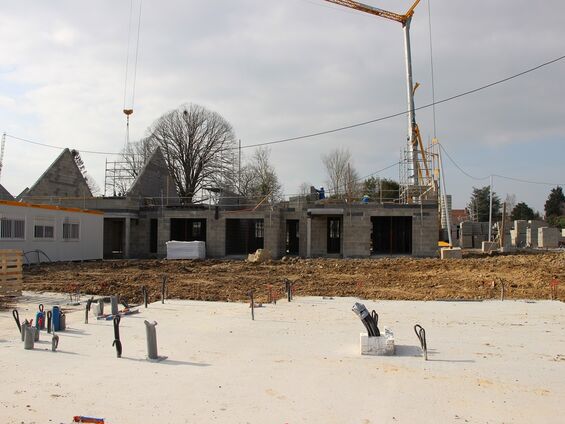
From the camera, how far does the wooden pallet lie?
48.4 ft

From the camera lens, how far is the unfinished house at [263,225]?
3338 centimetres

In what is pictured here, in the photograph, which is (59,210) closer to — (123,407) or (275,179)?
(123,407)

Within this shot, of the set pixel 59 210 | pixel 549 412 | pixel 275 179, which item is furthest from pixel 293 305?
pixel 275 179

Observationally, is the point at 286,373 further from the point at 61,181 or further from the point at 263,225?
the point at 61,181

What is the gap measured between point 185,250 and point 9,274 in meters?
19.1

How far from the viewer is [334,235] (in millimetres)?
39438

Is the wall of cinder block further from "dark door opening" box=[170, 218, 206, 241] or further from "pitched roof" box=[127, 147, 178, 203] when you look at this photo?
"pitched roof" box=[127, 147, 178, 203]

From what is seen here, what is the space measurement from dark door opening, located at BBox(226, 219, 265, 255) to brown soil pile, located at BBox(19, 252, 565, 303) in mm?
10729

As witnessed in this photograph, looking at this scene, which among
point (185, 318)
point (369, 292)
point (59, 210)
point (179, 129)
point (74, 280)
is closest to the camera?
point (185, 318)

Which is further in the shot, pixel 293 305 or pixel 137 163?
pixel 137 163

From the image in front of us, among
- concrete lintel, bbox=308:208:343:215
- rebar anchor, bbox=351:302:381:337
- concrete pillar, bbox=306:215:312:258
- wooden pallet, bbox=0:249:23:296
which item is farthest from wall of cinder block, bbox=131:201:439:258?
rebar anchor, bbox=351:302:381:337

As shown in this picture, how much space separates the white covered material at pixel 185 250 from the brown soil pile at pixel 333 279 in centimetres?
457

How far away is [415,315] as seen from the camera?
11812 millimetres

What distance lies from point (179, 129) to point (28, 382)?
5427 cm
